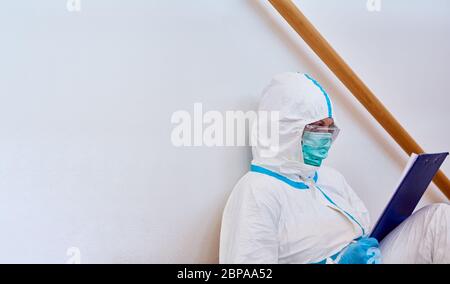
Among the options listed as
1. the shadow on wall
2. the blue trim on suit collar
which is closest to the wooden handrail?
the shadow on wall

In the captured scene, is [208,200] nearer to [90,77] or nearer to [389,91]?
[90,77]

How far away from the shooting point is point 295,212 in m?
1.26

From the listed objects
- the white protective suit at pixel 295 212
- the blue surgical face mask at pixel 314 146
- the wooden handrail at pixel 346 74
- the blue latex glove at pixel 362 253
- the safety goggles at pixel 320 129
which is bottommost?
the blue latex glove at pixel 362 253

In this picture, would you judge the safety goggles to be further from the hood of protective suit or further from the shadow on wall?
the shadow on wall

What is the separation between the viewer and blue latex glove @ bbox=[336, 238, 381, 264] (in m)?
1.20

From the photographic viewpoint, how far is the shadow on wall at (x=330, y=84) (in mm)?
1413

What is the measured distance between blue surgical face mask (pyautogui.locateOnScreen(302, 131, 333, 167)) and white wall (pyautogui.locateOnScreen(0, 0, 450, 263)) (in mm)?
173

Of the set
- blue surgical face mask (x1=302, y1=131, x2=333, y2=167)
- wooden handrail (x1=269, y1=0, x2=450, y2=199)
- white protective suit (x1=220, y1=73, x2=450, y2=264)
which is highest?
wooden handrail (x1=269, y1=0, x2=450, y2=199)

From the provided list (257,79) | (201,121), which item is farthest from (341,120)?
(201,121)

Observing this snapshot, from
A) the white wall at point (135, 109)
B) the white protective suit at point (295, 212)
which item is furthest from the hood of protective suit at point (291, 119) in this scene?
the white wall at point (135, 109)

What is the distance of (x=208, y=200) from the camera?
1347mm

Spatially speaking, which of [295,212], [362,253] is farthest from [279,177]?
[362,253]

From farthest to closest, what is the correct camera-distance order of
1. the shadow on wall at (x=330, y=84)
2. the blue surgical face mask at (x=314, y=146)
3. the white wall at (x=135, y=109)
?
the shadow on wall at (x=330, y=84) < the blue surgical face mask at (x=314, y=146) < the white wall at (x=135, y=109)

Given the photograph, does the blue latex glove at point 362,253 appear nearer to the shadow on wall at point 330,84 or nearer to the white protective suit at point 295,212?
the white protective suit at point 295,212
